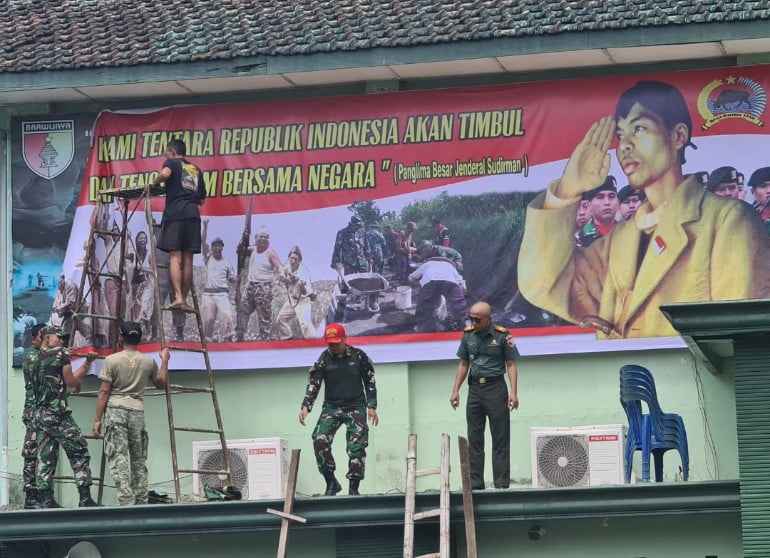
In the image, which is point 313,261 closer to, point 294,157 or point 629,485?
point 294,157

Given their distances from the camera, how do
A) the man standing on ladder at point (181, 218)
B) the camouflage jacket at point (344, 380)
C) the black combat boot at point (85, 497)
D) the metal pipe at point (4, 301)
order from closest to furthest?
the camouflage jacket at point (344, 380) → the black combat boot at point (85, 497) → the man standing on ladder at point (181, 218) → the metal pipe at point (4, 301)

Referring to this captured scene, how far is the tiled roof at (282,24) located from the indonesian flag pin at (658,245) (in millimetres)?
2236

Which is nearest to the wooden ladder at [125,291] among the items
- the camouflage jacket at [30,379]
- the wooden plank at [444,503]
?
the camouflage jacket at [30,379]

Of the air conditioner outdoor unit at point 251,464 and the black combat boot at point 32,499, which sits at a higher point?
the air conditioner outdoor unit at point 251,464

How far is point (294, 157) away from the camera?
2172 cm

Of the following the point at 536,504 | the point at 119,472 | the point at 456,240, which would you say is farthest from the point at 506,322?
the point at 119,472

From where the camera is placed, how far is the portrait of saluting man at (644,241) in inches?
801

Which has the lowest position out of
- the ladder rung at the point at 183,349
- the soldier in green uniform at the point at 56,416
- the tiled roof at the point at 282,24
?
the soldier in green uniform at the point at 56,416

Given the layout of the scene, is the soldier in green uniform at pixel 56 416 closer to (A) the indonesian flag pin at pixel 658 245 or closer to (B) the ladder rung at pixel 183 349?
(B) the ladder rung at pixel 183 349

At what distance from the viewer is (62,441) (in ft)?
65.9

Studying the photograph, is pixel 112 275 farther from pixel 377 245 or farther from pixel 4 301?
pixel 377 245

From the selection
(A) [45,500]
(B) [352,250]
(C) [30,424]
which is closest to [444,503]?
(B) [352,250]

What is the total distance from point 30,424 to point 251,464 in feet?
7.53

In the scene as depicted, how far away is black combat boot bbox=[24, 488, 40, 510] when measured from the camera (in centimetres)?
2045
